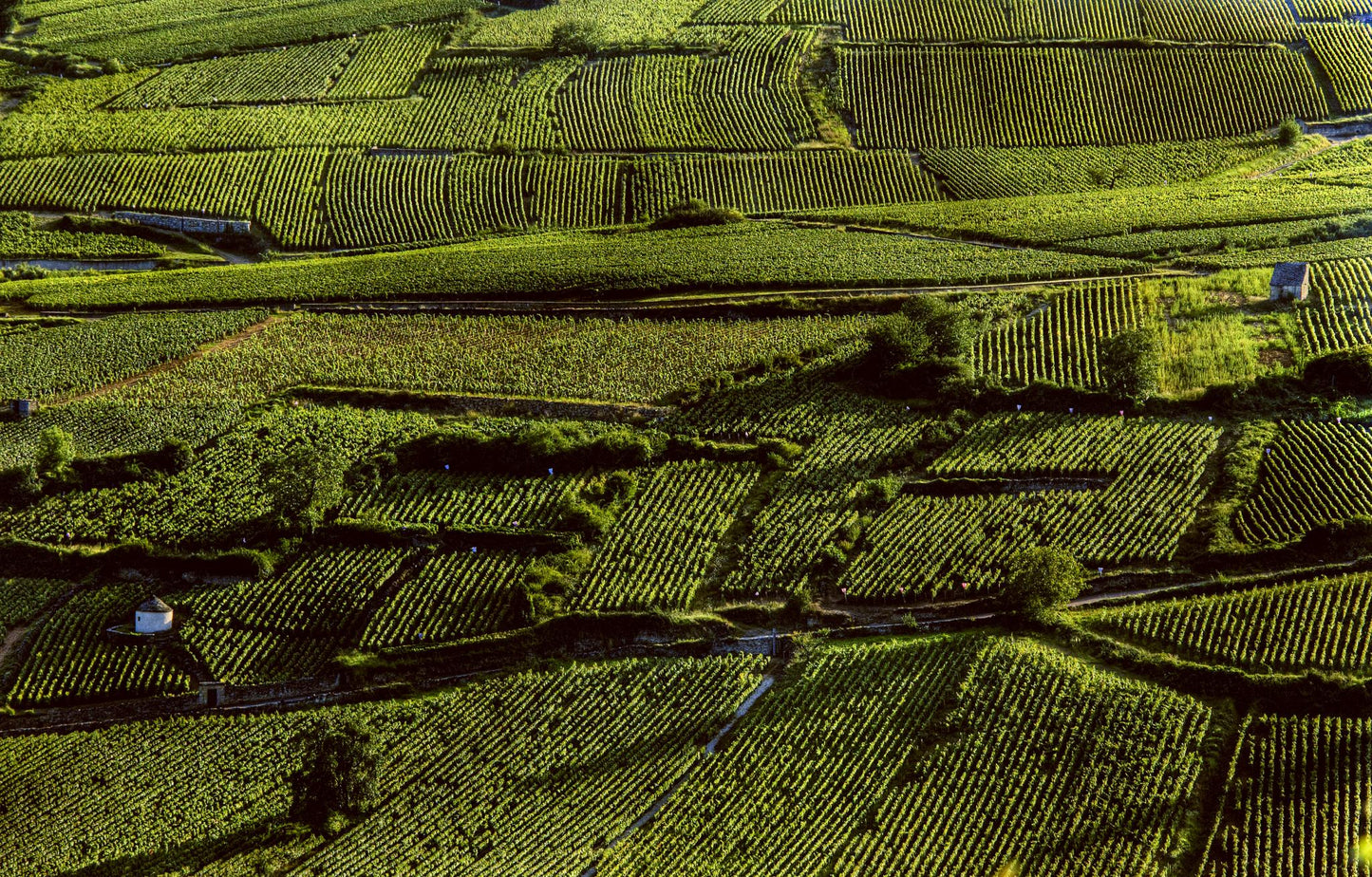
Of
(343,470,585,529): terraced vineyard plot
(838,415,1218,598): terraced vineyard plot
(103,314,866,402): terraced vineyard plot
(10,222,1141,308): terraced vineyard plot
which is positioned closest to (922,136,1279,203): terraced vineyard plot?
(10,222,1141,308): terraced vineyard plot

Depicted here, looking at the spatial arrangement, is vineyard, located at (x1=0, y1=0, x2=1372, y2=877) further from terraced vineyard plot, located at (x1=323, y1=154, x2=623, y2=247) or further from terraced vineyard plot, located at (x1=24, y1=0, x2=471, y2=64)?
terraced vineyard plot, located at (x1=24, y1=0, x2=471, y2=64)

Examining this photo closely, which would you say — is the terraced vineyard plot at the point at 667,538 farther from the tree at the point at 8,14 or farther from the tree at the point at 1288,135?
the tree at the point at 8,14

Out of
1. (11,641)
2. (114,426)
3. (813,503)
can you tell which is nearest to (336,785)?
(11,641)

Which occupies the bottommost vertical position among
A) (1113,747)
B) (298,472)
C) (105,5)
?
(1113,747)

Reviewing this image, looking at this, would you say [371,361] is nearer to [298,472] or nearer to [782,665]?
[298,472]

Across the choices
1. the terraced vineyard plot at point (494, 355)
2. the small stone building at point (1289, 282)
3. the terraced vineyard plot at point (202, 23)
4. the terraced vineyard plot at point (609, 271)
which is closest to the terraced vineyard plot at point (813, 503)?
the terraced vineyard plot at point (494, 355)

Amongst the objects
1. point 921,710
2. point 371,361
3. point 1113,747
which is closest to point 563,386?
point 371,361

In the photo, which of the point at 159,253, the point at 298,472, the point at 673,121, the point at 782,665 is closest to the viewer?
the point at 782,665
